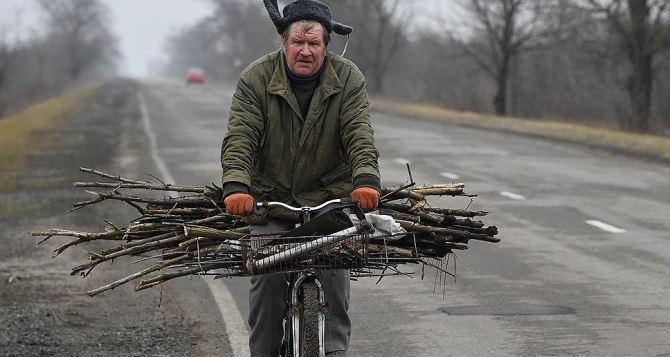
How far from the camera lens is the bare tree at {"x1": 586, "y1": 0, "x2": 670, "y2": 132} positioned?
118 ft

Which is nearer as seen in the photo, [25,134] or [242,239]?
[242,239]

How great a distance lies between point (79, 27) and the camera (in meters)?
136

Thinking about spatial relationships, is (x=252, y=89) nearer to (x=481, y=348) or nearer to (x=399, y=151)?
(x=481, y=348)

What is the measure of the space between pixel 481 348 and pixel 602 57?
31.9 m

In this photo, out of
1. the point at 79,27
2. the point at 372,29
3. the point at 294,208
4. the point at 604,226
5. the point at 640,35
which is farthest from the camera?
the point at 79,27

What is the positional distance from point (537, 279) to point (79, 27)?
12971cm

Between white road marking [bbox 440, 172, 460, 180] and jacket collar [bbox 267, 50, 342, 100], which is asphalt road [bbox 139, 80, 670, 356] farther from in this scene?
jacket collar [bbox 267, 50, 342, 100]

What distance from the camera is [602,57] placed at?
38.8 metres

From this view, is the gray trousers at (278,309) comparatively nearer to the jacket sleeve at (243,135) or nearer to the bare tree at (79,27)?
the jacket sleeve at (243,135)

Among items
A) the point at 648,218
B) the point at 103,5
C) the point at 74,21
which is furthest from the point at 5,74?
the point at 103,5

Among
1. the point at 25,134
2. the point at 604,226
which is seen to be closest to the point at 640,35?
the point at 25,134

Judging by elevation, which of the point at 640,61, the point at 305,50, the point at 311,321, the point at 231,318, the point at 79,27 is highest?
the point at 79,27

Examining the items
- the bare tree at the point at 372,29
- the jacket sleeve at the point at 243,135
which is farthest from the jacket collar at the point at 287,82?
the bare tree at the point at 372,29

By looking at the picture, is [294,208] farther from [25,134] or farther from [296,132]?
[25,134]
